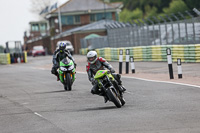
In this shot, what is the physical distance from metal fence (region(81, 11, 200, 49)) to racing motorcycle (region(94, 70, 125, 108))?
14830mm

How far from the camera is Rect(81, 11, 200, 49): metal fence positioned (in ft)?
89.6

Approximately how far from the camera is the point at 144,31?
34.5 m

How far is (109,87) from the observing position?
37.4 ft

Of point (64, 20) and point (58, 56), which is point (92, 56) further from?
point (64, 20)

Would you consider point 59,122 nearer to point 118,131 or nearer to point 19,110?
point 118,131

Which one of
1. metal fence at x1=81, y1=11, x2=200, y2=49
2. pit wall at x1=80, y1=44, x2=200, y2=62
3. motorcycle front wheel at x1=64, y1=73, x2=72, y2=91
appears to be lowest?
motorcycle front wheel at x1=64, y1=73, x2=72, y2=91

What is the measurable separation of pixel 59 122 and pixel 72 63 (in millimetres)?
Result: 7805

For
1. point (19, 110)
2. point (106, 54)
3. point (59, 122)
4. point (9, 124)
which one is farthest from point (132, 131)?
point (106, 54)

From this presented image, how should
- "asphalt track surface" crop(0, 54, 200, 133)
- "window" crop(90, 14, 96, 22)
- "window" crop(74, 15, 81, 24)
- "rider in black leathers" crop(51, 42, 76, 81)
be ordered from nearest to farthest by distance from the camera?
"asphalt track surface" crop(0, 54, 200, 133), "rider in black leathers" crop(51, 42, 76, 81), "window" crop(74, 15, 81, 24), "window" crop(90, 14, 96, 22)

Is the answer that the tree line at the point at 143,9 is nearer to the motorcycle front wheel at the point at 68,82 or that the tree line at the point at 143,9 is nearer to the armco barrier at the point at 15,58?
the armco barrier at the point at 15,58

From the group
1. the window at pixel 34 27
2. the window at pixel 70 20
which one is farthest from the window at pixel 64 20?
the window at pixel 34 27

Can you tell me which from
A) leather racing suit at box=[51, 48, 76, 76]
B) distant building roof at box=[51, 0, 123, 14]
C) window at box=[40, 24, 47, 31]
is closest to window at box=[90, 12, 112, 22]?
distant building roof at box=[51, 0, 123, 14]

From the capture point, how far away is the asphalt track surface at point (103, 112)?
8500 mm

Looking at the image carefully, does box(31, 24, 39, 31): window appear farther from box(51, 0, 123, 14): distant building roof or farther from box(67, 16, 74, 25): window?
box(67, 16, 74, 25): window
